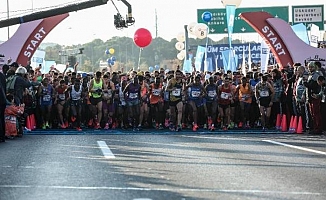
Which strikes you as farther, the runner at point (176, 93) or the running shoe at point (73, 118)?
the running shoe at point (73, 118)

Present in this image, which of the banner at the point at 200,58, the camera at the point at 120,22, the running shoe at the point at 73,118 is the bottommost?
the running shoe at the point at 73,118

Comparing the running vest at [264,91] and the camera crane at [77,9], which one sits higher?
the camera crane at [77,9]

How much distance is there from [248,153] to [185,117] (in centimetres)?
987

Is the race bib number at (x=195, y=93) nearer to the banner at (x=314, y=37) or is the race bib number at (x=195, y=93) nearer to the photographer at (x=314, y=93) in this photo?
the photographer at (x=314, y=93)

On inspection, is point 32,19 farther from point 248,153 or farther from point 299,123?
point 248,153

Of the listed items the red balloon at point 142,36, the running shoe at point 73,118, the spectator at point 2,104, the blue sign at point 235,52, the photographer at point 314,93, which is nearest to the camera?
the spectator at point 2,104

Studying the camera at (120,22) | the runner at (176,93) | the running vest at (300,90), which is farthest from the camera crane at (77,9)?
the running vest at (300,90)

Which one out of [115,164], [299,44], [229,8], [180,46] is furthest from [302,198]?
[180,46]

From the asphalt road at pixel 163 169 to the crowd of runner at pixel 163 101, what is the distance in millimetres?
4053

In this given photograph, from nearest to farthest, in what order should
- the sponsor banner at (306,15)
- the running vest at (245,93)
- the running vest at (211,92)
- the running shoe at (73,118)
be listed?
1. the running vest at (211,92)
2. the running vest at (245,93)
3. the running shoe at (73,118)
4. the sponsor banner at (306,15)

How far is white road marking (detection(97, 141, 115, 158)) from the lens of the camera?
1547 centimetres

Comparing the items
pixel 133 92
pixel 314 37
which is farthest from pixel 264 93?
pixel 314 37

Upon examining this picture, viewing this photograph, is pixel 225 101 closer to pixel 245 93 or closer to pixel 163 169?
pixel 245 93

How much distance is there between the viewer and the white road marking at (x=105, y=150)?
50.8ft
